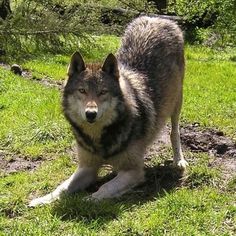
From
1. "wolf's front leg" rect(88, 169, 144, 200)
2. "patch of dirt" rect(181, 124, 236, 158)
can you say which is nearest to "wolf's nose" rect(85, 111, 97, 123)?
"wolf's front leg" rect(88, 169, 144, 200)

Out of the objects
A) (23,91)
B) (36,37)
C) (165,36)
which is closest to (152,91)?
(165,36)

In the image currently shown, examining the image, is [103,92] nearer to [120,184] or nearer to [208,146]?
[120,184]

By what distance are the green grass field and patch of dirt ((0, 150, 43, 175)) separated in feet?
0.13

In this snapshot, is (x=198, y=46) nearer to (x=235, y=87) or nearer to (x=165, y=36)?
(x=235, y=87)

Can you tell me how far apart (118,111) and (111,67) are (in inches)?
17.3

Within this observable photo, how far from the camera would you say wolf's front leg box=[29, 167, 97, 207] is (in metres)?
4.95

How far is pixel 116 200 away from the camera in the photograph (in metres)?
4.92

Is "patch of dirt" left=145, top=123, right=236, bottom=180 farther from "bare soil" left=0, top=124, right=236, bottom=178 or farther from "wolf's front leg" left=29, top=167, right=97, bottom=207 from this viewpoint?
"wolf's front leg" left=29, top=167, right=97, bottom=207

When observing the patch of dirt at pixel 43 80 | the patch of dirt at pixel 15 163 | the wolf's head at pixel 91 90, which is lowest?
the patch of dirt at pixel 43 80

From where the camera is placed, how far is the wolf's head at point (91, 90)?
191 inches

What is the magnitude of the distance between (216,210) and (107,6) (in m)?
14.1

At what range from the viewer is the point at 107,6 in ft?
58.7

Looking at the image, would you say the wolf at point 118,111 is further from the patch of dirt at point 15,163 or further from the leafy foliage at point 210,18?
the leafy foliage at point 210,18

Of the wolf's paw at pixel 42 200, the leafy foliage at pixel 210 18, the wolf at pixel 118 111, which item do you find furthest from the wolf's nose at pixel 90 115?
the leafy foliage at pixel 210 18
